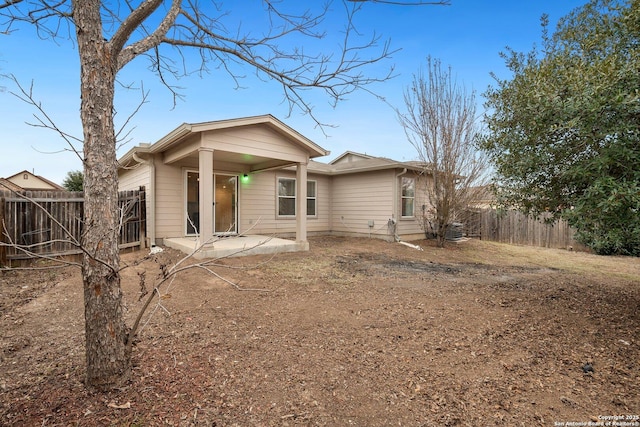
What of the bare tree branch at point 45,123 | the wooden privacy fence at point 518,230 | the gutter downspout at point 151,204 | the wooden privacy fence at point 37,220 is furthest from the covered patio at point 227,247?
the wooden privacy fence at point 518,230

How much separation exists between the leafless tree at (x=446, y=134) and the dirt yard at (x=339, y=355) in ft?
15.6

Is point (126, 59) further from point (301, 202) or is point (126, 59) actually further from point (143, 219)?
point (143, 219)

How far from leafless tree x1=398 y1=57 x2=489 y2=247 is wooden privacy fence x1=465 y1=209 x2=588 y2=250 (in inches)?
70.9

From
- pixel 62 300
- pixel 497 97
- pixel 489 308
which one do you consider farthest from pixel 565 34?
pixel 62 300

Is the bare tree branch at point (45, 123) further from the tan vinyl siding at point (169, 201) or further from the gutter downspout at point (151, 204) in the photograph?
the tan vinyl siding at point (169, 201)

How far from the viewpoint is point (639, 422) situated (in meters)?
1.89

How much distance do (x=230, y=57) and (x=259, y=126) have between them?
11.5ft

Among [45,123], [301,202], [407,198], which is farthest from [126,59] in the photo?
[407,198]

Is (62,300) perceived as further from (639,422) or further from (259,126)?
(639,422)

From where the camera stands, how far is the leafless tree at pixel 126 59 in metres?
1.96

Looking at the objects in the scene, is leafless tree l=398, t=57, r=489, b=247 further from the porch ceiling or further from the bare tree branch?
the bare tree branch

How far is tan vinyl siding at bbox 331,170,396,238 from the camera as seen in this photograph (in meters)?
10.9

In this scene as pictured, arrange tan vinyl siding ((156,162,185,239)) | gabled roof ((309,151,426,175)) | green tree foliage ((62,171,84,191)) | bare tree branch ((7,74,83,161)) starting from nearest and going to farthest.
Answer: bare tree branch ((7,74,83,161)), tan vinyl siding ((156,162,185,239)), gabled roof ((309,151,426,175)), green tree foliage ((62,171,84,191))

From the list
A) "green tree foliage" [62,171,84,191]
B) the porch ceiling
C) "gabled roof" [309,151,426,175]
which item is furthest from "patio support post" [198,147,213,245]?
"green tree foliage" [62,171,84,191]
